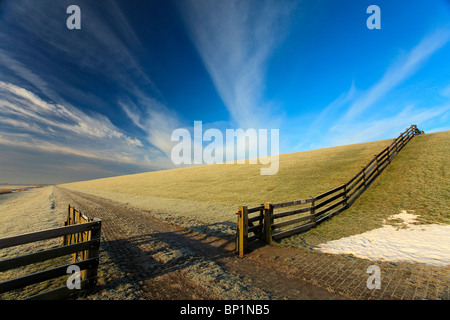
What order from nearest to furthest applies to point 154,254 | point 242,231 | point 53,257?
point 53,257, point 154,254, point 242,231

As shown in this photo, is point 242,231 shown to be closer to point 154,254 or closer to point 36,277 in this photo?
point 154,254

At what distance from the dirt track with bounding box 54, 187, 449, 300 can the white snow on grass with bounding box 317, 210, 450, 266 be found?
2.27ft

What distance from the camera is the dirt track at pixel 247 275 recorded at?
4.09 metres

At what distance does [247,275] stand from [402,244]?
6403 millimetres

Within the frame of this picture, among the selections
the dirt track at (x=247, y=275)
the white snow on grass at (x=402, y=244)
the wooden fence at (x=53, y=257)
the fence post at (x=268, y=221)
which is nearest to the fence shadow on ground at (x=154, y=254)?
the dirt track at (x=247, y=275)

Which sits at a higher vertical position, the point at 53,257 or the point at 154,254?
the point at 53,257

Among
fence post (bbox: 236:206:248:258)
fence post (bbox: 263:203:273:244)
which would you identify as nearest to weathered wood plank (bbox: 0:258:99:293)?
fence post (bbox: 236:206:248:258)

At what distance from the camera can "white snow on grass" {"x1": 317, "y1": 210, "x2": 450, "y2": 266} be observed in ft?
19.0

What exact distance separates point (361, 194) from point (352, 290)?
11.4 metres

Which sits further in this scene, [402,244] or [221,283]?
[402,244]

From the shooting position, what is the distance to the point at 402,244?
6.78 metres

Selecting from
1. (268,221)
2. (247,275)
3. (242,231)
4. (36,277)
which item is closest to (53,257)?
(36,277)

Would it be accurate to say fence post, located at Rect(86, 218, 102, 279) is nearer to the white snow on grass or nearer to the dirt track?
the dirt track
